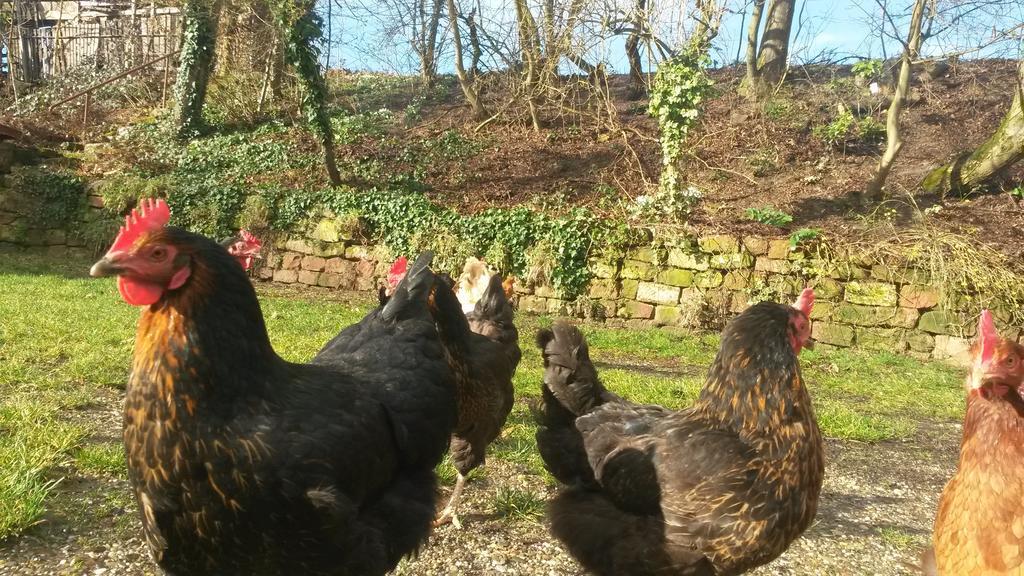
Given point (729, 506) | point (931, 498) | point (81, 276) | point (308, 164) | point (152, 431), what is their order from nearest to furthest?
point (152, 431) < point (729, 506) < point (931, 498) < point (81, 276) < point (308, 164)

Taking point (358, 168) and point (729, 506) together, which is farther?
point (358, 168)

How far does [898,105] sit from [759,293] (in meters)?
5.21

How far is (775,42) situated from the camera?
58.6ft

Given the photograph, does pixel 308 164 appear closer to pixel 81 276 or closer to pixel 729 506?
pixel 81 276

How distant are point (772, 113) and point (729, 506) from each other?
16112 mm

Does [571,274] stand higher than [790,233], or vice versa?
[790,233]

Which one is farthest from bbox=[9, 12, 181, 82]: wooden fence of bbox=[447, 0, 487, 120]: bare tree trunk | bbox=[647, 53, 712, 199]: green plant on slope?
bbox=[647, 53, 712, 199]: green plant on slope

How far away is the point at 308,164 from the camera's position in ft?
52.0

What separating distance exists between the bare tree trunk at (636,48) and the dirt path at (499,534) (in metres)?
10.4

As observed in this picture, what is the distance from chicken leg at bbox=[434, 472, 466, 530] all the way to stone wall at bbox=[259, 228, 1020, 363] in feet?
25.3

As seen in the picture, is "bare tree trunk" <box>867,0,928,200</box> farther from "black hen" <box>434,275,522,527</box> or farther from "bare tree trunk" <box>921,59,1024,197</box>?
"black hen" <box>434,275,522,527</box>

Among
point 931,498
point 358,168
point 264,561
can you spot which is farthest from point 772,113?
point 264,561

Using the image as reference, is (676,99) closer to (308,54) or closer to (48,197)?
(308,54)

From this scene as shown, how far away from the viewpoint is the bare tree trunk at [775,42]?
57.3 feet
